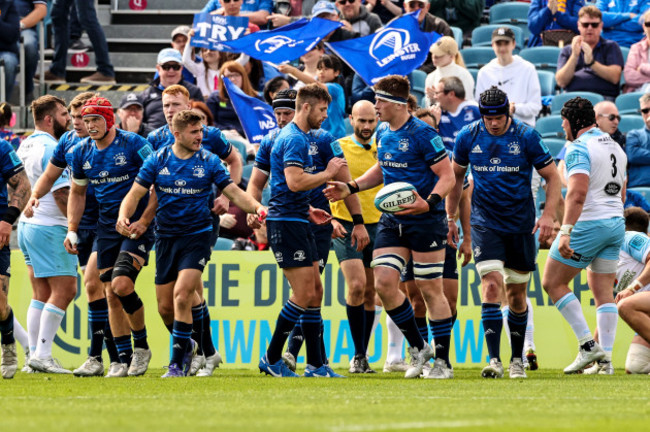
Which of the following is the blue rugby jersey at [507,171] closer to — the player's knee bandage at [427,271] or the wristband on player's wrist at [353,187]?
the player's knee bandage at [427,271]

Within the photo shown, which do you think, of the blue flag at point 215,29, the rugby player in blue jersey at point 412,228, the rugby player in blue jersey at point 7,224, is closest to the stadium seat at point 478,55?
the blue flag at point 215,29

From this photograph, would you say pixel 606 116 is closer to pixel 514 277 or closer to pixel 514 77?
pixel 514 77

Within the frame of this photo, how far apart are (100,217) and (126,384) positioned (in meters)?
1.91

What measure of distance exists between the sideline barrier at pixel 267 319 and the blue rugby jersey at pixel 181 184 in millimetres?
2709

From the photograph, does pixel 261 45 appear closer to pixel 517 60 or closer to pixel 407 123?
pixel 517 60

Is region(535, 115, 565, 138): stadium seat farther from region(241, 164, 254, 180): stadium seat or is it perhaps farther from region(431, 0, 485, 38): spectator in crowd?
region(241, 164, 254, 180): stadium seat

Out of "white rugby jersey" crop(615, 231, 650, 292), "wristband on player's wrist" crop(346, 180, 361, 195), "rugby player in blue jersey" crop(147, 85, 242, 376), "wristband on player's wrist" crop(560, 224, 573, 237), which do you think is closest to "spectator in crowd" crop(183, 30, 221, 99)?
"rugby player in blue jersey" crop(147, 85, 242, 376)

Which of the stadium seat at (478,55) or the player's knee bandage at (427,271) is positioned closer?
the player's knee bandage at (427,271)

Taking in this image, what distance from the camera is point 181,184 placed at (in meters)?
10.2

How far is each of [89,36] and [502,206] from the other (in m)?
9.44

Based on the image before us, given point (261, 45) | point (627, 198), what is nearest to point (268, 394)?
point (627, 198)

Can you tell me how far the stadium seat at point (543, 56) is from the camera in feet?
55.8

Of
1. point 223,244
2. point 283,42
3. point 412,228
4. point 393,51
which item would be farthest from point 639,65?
point 412,228

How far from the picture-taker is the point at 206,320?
36.1ft
